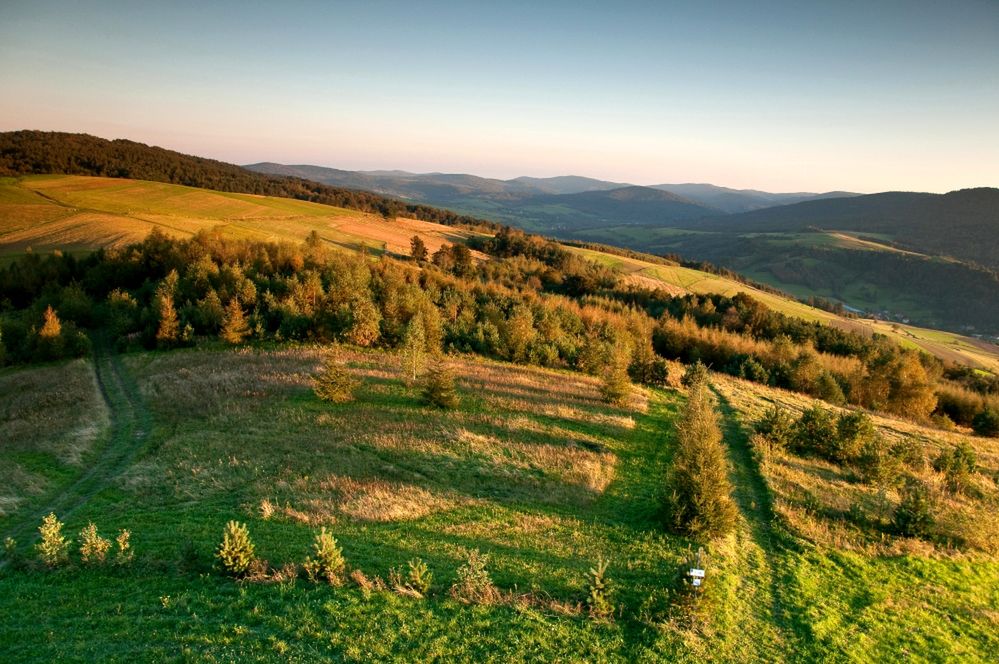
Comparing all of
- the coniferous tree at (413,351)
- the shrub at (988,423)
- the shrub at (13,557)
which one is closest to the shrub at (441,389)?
the coniferous tree at (413,351)

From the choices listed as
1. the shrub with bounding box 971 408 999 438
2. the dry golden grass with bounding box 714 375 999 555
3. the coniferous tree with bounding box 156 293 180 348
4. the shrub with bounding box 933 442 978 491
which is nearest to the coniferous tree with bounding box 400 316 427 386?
the dry golden grass with bounding box 714 375 999 555

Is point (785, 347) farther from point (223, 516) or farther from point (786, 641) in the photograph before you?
point (223, 516)

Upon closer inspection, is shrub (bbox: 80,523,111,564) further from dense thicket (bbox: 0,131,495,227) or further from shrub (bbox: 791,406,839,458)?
dense thicket (bbox: 0,131,495,227)

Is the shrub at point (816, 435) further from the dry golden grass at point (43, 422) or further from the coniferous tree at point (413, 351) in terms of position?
the dry golden grass at point (43, 422)

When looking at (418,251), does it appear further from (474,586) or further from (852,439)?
(474,586)

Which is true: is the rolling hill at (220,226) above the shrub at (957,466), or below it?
above

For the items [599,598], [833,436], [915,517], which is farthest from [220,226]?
[915,517]
